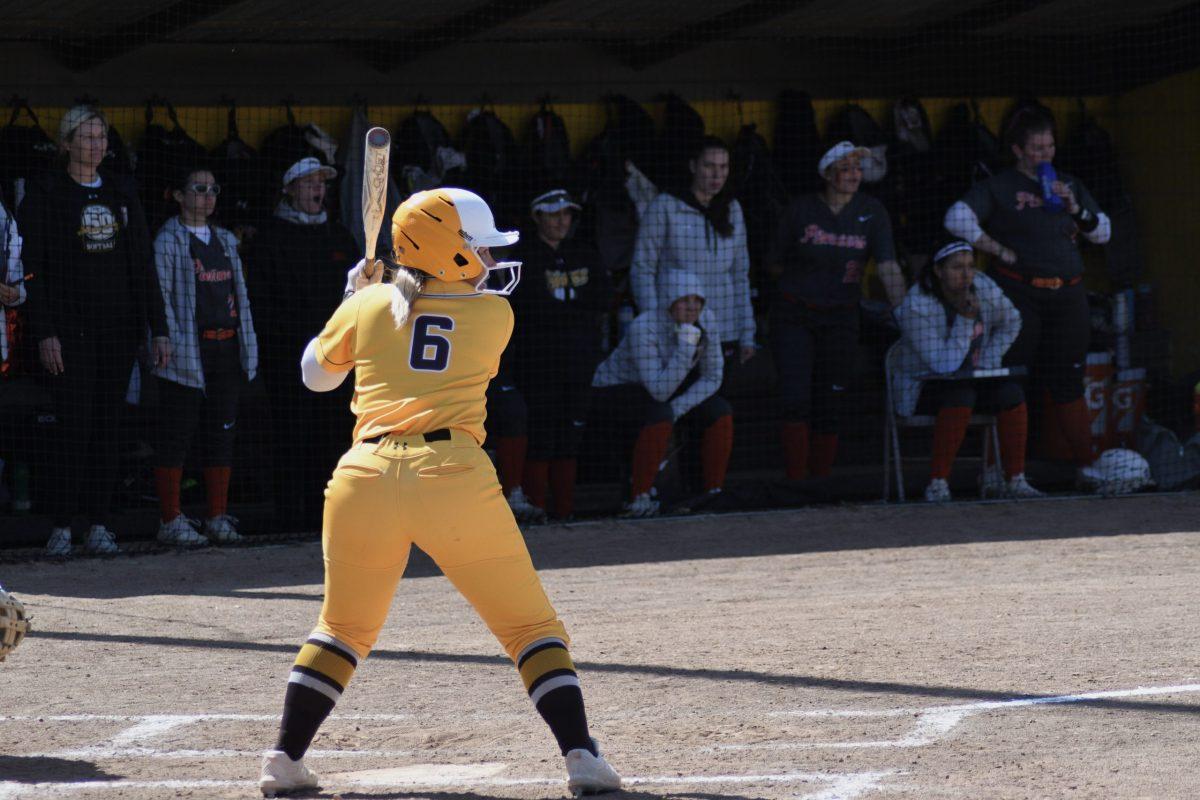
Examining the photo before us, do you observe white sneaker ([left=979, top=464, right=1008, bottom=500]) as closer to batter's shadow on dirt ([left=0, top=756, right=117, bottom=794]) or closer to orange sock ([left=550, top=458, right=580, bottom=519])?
orange sock ([left=550, top=458, right=580, bottom=519])

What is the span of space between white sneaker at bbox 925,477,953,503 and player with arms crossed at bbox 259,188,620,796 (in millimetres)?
5811

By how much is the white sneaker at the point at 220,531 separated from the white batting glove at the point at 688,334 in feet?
8.79

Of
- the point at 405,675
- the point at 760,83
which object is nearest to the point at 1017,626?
the point at 405,675

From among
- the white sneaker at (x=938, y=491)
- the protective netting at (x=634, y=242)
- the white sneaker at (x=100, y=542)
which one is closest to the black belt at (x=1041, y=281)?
the protective netting at (x=634, y=242)

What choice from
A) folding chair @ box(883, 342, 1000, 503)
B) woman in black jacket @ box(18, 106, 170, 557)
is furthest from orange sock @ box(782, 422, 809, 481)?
woman in black jacket @ box(18, 106, 170, 557)

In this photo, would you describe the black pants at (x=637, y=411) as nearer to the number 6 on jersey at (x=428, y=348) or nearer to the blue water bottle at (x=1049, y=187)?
the blue water bottle at (x=1049, y=187)

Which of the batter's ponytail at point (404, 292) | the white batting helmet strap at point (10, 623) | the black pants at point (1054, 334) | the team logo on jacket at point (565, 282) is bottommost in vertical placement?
the white batting helmet strap at point (10, 623)

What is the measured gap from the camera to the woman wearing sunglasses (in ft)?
28.0

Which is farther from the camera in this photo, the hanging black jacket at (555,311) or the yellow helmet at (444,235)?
the hanging black jacket at (555,311)

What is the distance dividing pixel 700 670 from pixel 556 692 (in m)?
1.72

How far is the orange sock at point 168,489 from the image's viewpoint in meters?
8.55

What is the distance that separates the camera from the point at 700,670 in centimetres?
579

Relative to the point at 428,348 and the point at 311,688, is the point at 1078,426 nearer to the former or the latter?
the point at 428,348

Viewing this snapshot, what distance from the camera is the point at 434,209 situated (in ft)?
14.0
